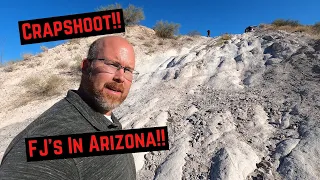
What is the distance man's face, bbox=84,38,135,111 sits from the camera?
6.39ft

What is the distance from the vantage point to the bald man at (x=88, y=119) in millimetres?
1405

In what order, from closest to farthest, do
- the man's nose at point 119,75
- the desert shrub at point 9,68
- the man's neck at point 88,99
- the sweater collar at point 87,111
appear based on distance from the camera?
1. the sweater collar at point 87,111
2. the man's neck at point 88,99
3. the man's nose at point 119,75
4. the desert shrub at point 9,68

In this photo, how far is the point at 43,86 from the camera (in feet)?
45.6

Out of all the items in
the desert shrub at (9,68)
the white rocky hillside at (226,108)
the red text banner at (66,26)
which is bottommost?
the white rocky hillside at (226,108)

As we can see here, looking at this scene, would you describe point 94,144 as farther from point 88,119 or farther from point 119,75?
point 119,75

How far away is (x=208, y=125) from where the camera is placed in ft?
23.2

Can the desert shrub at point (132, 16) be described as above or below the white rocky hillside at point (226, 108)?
above

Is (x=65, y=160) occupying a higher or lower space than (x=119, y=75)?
lower

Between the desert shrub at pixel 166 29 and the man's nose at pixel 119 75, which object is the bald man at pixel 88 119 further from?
the desert shrub at pixel 166 29

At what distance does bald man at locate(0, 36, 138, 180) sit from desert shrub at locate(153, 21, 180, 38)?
20.8 meters

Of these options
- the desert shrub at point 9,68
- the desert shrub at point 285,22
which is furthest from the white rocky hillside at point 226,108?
the desert shrub at point 285,22

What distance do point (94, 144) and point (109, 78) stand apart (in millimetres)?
558

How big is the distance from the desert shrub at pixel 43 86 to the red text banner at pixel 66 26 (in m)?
11.4

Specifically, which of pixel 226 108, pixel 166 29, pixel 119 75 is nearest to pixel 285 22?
pixel 166 29
